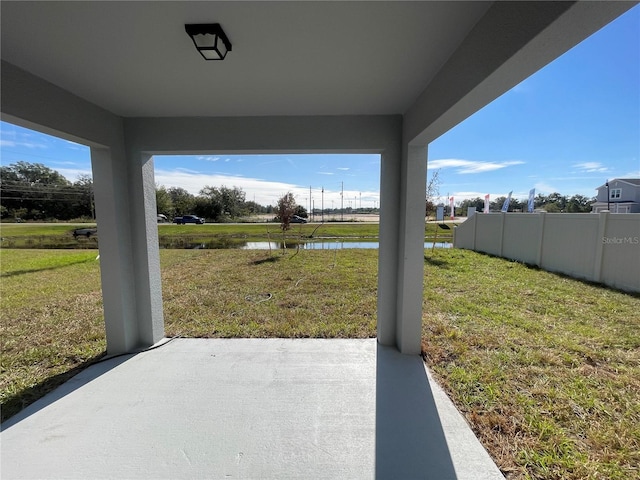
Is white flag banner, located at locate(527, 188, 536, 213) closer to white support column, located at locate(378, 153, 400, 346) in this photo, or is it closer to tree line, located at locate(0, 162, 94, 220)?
white support column, located at locate(378, 153, 400, 346)

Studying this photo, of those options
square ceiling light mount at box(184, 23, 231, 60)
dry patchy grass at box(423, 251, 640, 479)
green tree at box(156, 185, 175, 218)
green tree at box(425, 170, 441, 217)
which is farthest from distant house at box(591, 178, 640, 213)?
green tree at box(156, 185, 175, 218)

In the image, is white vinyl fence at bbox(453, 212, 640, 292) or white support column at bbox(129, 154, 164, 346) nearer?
white support column at bbox(129, 154, 164, 346)

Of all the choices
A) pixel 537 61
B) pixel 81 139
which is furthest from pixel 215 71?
pixel 537 61

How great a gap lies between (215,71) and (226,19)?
0.57 meters

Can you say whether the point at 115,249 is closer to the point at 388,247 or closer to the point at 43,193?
the point at 388,247

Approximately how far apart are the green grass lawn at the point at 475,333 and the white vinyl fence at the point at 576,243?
485 millimetres

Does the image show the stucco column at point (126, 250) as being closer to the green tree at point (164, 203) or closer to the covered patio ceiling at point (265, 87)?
the covered patio ceiling at point (265, 87)

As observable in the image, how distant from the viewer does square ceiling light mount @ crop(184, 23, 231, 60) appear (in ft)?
4.44

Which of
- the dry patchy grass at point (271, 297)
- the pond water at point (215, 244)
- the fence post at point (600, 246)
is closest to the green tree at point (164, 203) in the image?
the pond water at point (215, 244)

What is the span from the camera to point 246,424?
6.09ft

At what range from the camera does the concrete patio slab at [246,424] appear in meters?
1.54

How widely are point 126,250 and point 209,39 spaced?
2.35 metres

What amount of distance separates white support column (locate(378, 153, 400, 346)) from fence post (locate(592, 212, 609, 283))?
18.0ft

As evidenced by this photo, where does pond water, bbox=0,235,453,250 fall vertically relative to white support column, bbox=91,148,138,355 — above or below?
below
